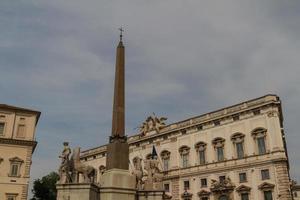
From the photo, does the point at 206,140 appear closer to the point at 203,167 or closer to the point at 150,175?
the point at 203,167

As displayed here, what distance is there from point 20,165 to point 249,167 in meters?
23.8

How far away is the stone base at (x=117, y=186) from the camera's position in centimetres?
1500

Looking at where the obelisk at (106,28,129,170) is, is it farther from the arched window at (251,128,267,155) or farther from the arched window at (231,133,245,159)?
the arched window at (231,133,245,159)

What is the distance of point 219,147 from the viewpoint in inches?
1580

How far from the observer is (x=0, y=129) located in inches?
1459

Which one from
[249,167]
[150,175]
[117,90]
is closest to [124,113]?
A: [117,90]

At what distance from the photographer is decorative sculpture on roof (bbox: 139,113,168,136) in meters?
48.1

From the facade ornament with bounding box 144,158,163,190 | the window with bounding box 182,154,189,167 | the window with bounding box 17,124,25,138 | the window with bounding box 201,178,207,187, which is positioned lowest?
the facade ornament with bounding box 144,158,163,190

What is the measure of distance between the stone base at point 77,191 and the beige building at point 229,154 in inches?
966

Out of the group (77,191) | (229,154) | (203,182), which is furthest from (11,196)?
(77,191)

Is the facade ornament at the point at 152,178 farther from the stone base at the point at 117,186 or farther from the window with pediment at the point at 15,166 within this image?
the window with pediment at the point at 15,166

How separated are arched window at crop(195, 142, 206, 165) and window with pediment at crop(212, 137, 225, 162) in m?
1.56

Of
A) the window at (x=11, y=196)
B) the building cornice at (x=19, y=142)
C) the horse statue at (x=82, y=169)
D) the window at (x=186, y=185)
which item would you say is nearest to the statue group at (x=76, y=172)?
the horse statue at (x=82, y=169)

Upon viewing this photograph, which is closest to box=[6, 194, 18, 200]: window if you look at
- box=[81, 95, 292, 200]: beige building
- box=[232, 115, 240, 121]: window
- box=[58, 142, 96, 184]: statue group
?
box=[81, 95, 292, 200]: beige building
